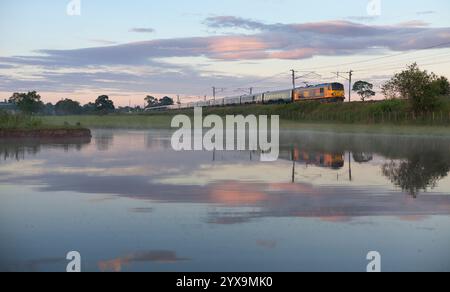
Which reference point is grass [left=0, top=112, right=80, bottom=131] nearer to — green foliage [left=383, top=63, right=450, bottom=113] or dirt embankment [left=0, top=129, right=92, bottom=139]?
dirt embankment [left=0, top=129, right=92, bottom=139]

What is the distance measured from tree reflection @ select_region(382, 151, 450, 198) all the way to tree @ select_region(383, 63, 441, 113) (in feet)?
154

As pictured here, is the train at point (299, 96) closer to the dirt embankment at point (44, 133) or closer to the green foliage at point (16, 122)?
the dirt embankment at point (44, 133)

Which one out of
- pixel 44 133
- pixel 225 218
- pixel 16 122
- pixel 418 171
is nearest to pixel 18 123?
pixel 16 122

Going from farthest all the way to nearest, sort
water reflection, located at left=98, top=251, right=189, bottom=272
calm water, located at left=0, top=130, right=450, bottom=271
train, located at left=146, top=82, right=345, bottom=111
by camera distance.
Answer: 1. train, located at left=146, top=82, right=345, bottom=111
2. calm water, located at left=0, top=130, right=450, bottom=271
3. water reflection, located at left=98, top=251, right=189, bottom=272

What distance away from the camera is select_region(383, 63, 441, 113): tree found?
78.6 m

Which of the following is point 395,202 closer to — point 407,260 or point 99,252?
point 407,260

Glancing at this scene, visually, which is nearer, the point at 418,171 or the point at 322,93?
the point at 418,171

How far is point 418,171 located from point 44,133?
133 feet

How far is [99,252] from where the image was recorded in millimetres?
11188

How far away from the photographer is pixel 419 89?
260 feet

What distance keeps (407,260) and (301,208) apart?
5.41m

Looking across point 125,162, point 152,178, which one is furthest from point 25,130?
point 152,178

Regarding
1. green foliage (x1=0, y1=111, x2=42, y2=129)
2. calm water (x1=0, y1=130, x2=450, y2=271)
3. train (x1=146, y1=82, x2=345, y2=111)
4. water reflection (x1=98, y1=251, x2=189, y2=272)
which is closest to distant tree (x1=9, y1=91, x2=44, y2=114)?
train (x1=146, y1=82, x2=345, y2=111)

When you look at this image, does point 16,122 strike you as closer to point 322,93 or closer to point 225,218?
point 225,218
